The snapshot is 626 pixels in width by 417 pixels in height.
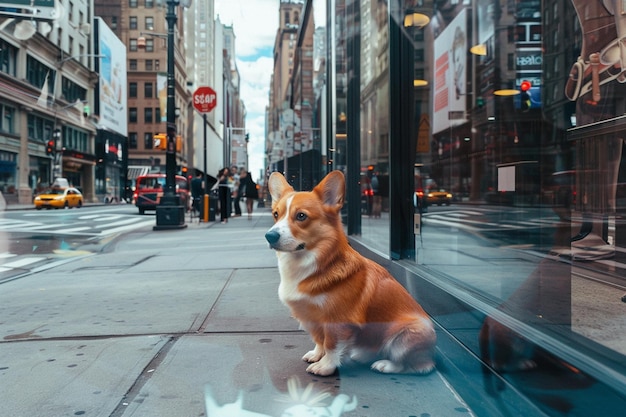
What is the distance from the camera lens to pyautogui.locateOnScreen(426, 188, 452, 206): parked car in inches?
175

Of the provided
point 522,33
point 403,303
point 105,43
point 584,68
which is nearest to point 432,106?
point 522,33

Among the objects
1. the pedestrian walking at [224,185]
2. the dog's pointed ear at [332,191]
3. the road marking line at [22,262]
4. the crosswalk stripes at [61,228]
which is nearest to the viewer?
the dog's pointed ear at [332,191]

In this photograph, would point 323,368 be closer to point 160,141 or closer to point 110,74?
point 110,74

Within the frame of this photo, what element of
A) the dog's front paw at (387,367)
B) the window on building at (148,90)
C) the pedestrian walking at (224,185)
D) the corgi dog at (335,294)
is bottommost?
the dog's front paw at (387,367)

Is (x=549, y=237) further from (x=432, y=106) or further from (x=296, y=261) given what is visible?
(x=296, y=261)

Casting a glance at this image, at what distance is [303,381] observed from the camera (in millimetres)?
2309

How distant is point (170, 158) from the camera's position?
42.9 ft

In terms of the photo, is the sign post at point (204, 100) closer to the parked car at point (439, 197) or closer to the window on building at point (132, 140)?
the parked car at point (439, 197)

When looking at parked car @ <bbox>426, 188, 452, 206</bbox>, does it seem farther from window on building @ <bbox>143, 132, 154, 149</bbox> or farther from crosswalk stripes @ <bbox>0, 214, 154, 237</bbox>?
window on building @ <bbox>143, 132, 154, 149</bbox>

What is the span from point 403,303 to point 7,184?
37.0 feet

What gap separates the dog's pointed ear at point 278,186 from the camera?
2.03 m

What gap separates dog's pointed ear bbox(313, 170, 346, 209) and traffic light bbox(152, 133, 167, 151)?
38.8ft

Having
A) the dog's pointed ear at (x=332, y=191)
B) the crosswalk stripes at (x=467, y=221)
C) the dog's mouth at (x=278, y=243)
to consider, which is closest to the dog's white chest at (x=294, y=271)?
the dog's mouth at (x=278, y=243)

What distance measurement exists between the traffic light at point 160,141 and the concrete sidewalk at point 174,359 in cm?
827
